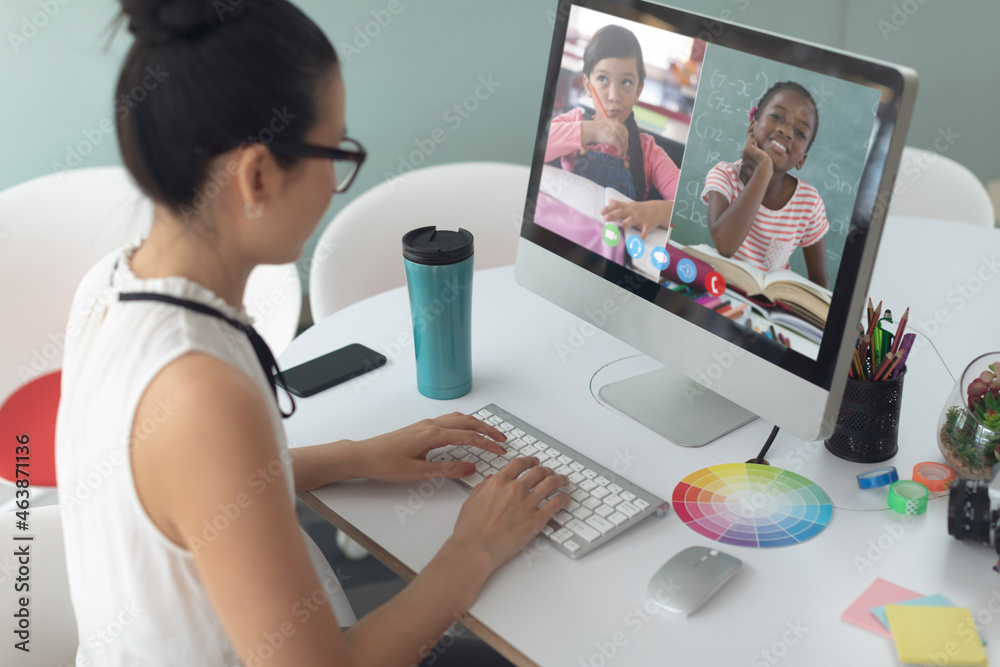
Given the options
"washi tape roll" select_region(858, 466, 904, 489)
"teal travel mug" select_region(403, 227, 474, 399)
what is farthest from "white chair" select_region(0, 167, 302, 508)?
"washi tape roll" select_region(858, 466, 904, 489)

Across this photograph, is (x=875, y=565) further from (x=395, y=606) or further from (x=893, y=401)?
(x=395, y=606)

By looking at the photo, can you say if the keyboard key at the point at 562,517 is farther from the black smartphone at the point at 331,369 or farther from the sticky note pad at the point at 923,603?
the black smartphone at the point at 331,369

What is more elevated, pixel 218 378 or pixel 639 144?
pixel 639 144

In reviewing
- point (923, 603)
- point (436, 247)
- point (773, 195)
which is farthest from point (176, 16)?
point (923, 603)

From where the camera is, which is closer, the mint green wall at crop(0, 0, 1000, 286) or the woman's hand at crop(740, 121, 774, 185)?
the woman's hand at crop(740, 121, 774, 185)

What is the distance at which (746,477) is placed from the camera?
104 cm

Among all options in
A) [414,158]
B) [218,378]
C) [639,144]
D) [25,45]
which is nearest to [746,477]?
[639,144]

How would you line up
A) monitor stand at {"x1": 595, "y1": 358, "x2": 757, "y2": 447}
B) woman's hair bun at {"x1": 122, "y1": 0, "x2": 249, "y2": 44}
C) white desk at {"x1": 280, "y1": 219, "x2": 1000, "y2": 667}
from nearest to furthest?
woman's hair bun at {"x1": 122, "y1": 0, "x2": 249, "y2": 44} → white desk at {"x1": 280, "y1": 219, "x2": 1000, "y2": 667} → monitor stand at {"x1": 595, "y1": 358, "x2": 757, "y2": 447}

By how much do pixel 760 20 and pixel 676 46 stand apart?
7.25 feet

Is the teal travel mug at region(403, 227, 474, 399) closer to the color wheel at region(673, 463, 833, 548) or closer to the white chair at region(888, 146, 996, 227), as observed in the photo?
the color wheel at region(673, 463, 833, 548)

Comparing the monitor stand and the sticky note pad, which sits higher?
the sticky note pad

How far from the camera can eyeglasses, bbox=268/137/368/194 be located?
2.49ft

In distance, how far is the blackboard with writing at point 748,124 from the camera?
857 mm

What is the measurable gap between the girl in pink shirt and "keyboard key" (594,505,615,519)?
36cm
